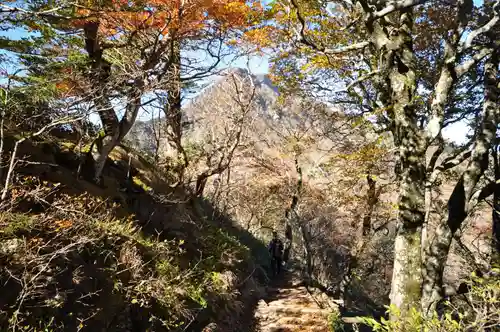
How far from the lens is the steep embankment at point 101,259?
445 cm

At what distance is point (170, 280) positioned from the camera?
704 centimetres

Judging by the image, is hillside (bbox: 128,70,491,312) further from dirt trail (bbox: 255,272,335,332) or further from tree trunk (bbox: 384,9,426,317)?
dirt trail (bbox: 255,272,335,332)

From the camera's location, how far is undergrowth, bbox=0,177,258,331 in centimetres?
432

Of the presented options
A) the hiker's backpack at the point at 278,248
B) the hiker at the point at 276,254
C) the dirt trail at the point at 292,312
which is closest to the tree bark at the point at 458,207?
the dirt trail at the point at 292,312

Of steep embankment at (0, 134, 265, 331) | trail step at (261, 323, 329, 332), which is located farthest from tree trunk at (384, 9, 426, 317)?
trail step at (261, 323, 329, 332)

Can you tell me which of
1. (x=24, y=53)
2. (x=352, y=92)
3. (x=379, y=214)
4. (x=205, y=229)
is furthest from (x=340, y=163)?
(x=24, y=53)

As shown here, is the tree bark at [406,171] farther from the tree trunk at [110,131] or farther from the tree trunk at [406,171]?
the tree trunk at [110,131]

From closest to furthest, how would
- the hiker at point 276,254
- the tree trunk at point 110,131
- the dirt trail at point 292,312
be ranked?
the tree trunk at point 110,131 → the dirt trail at point 292,312 → the hiker at point 276,254

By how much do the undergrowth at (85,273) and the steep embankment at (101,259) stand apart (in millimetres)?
16

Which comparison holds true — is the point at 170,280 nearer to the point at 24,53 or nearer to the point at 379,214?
the point at 24,53

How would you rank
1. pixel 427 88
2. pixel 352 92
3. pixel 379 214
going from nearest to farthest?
pixel 352 92, pixel 427 88, pixel 379 214

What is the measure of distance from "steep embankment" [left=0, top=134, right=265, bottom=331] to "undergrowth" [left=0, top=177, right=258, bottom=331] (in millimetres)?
16

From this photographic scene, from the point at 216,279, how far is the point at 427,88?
838 centimetres

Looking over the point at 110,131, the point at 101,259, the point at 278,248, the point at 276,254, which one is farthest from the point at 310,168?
the point at 276,254
